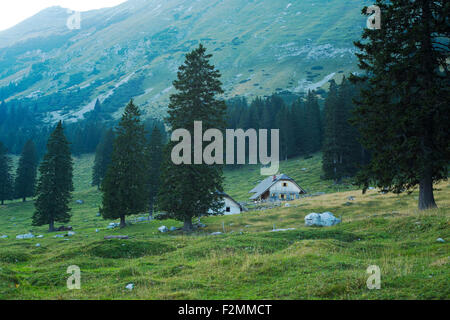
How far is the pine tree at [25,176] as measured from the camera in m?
75.6

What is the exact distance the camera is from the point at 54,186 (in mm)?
46250

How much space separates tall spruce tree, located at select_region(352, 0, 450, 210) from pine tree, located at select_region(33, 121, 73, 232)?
41637 mm

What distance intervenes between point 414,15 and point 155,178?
41022mm

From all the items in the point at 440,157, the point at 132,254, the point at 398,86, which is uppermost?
the point at 398,86

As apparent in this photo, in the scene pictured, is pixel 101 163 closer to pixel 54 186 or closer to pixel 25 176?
pixel 25 176

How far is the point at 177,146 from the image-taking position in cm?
3098

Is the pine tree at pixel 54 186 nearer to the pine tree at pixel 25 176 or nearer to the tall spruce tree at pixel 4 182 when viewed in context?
the tall spruce tree at pixel 4 182

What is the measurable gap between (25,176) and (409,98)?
82727 millimetres

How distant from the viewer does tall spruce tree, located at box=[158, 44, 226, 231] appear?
102ft

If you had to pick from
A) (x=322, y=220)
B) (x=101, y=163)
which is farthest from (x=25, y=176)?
(x=322, y=220)

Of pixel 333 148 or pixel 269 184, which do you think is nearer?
pixel 333 148

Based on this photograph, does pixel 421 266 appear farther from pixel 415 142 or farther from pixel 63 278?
pixel 63 278

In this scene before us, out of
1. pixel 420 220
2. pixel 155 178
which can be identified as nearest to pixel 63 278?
pixel 420 220

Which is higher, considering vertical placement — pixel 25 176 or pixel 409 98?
pixel 409 98
